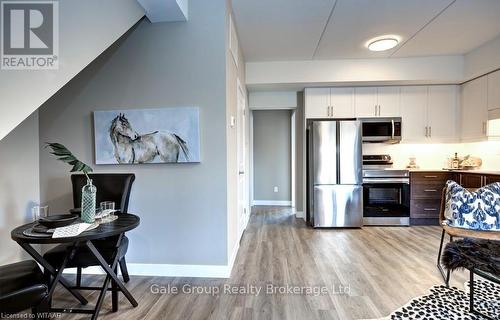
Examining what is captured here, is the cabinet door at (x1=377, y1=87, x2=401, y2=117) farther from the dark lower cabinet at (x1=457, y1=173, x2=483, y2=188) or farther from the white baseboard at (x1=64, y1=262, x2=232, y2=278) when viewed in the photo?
the white baseboard at (x1=64, y1=262, x2=232, y2=278)

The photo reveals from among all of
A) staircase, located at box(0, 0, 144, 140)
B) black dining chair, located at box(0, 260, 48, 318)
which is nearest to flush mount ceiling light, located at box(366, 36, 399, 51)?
staircase, located at box(0, 0, 144, 140)

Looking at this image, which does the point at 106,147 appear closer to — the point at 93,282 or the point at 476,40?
the point at 93,282

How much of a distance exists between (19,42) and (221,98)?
1.42 meters

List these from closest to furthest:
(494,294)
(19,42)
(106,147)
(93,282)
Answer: (19,42), (494,294), (93,282), (106,147)

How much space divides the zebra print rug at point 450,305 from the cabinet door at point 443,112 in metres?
2.92

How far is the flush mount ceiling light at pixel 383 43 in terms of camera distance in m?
3.41

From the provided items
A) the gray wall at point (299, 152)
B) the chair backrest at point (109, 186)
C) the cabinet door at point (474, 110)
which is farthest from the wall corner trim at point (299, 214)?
the chair backrest at point (109, 186)

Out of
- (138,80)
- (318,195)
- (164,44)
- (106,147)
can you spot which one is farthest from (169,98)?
(318,195)

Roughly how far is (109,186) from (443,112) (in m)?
5.09

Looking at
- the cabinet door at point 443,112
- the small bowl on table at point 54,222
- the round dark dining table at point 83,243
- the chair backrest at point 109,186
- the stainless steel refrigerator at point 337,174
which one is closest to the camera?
the round dark dining table at point 83,243

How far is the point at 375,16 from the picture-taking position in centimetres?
298

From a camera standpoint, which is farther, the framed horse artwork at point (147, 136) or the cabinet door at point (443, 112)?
the cabinet door at point (443, 112)

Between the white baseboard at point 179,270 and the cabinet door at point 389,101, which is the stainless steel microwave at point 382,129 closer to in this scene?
the cabinet door at point 389,101

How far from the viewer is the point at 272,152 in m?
6.32
